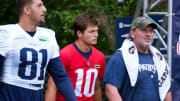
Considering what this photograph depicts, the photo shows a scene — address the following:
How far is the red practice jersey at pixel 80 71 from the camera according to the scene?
4906mm

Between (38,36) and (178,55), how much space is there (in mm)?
2314

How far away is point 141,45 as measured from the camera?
4.12m

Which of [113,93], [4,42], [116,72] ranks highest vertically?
[4,42]

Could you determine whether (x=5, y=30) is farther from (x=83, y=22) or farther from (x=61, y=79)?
(x=83, y=22)

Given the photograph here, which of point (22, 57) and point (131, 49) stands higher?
point (22, 57)

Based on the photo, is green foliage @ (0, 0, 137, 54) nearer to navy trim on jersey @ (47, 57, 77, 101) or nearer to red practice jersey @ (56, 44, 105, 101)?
red practice jersey @ (56, 44, 105, 101)

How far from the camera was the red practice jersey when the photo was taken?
4906 mm

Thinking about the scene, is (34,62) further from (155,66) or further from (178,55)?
(178,55)

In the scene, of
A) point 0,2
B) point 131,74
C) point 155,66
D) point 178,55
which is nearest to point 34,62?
point 131,74

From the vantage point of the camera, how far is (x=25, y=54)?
3426 millimetres

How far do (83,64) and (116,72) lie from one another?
1083 millimetres

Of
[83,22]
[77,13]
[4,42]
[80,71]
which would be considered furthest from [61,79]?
[77,13]

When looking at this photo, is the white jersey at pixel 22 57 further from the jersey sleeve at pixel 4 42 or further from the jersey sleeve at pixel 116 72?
the jersey sleeve at pixel 116 72

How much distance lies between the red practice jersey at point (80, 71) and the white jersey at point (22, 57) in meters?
1.30
